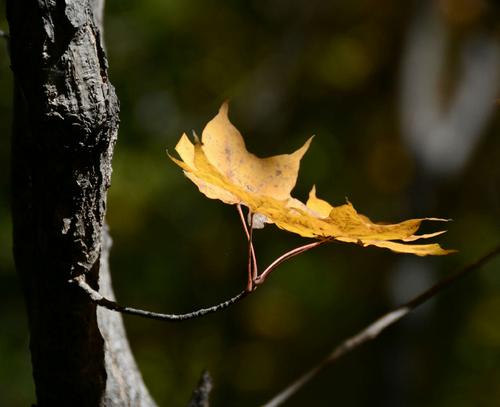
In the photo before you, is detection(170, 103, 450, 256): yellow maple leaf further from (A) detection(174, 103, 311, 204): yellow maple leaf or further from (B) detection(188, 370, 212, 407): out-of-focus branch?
(B) detection(188, 370, 212, 407): out-of-focus branch

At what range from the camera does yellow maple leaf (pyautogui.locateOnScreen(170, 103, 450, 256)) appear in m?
0.60

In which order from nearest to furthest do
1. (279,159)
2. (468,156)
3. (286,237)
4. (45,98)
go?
(45,98)
(279,159)
(468,156)
(286,237)

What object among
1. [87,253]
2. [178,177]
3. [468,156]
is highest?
[178,177]

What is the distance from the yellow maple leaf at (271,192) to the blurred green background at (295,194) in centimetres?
305

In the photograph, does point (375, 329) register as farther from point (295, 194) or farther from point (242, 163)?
point (295, 194)

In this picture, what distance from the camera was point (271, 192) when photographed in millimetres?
775

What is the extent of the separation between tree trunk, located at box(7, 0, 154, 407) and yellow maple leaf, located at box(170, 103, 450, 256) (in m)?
0.08

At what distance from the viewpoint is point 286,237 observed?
543cm

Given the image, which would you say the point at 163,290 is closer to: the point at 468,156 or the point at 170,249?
the point at 170,249

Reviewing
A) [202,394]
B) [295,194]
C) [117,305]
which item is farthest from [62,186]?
[295,194]

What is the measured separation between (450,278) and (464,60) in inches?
129

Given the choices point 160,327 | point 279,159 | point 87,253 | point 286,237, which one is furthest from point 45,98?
point 160,327

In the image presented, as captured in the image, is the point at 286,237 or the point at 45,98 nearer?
the point at 45,98

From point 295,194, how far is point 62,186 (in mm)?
4604
